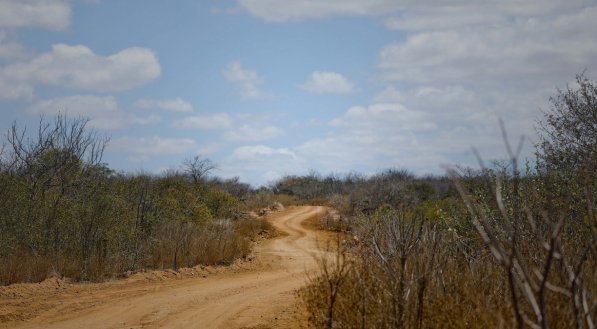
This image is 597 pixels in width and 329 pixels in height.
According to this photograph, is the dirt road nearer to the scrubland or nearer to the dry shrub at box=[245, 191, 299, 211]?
the scrubland

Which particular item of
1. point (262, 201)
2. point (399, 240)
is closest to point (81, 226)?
point (399, 240)

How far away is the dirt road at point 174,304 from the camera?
44.8 feet

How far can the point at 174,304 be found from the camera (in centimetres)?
1568

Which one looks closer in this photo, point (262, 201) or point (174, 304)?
point (174, 304)

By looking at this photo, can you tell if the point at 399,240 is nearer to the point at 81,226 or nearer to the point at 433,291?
the point at 433,291

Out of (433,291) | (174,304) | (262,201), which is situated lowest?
(174,304)

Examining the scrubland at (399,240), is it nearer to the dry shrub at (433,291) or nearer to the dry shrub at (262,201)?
the dry shrub at (433,291)

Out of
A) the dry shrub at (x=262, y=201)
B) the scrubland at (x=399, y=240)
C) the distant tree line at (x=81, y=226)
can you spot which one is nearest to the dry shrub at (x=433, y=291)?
the scrubland at (x=399, y=240)

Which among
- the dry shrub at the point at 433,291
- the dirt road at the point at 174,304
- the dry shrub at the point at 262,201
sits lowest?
the dirt road at the point at 174,304

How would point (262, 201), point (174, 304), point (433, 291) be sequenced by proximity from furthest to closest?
point (262, 201) < point (174, 304) < point (433, 291)

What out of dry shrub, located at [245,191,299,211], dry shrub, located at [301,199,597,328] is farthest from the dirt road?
dry shrub, located at [245,191,299,211]

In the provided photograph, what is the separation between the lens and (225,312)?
590 inches

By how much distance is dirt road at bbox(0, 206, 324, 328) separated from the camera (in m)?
13.7

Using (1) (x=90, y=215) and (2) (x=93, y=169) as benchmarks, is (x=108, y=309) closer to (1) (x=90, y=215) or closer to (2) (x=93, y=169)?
(1) (x=90, y=215)
